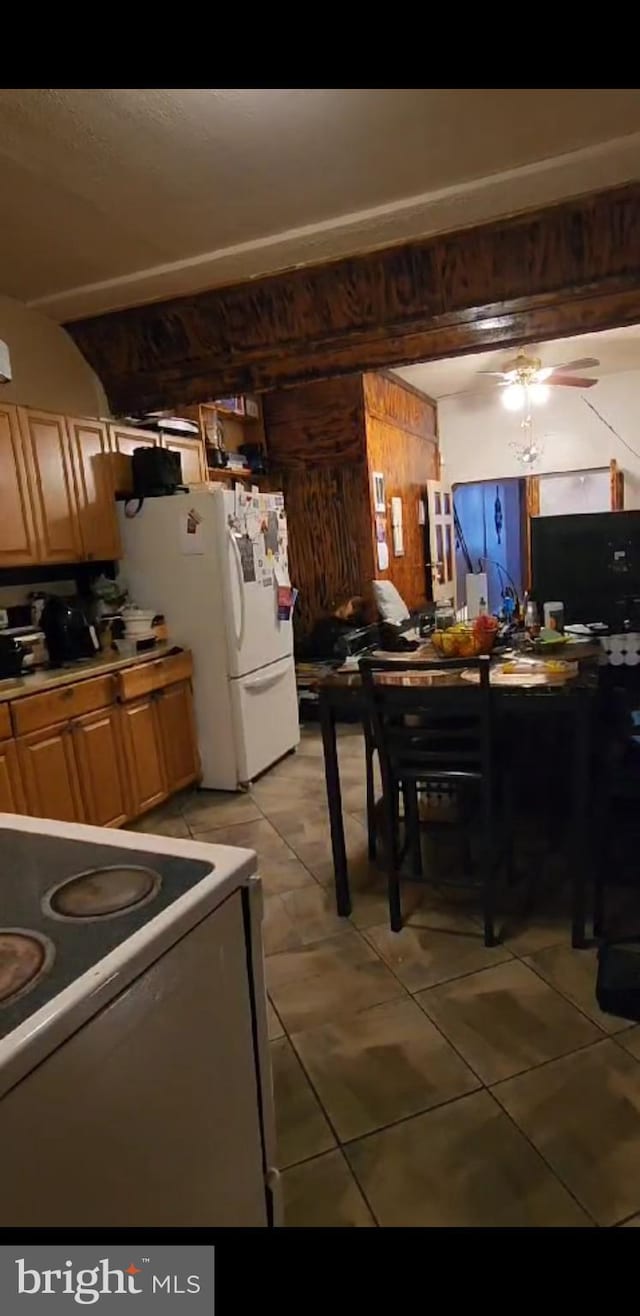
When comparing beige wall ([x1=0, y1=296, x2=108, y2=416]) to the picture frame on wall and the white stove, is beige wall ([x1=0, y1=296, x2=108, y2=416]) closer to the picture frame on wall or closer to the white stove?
the picture frame on wall

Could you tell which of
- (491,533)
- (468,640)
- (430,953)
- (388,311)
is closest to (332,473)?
(388,311)

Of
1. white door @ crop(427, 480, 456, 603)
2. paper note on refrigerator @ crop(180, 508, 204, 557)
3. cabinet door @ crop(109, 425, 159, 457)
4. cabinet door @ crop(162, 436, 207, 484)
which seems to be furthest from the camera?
white door @ crop(427, 480, 456, 603)

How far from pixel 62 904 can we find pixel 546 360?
19.8 ft

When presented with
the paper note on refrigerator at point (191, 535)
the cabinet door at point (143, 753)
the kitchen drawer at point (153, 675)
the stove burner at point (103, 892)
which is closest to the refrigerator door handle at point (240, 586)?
the paper note on refrigerator at point (191, 535)

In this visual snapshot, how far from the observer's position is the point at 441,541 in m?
6.72

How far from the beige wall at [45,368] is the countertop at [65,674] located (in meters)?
1.26

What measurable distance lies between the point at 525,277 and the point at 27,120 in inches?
72.2

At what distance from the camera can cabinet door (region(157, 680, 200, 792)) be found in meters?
3.52

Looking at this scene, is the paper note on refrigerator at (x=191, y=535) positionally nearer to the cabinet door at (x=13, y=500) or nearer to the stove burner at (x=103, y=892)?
the cabinet door at (x=13, y=500)

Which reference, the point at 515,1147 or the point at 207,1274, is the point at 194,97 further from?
the point at 515,1147

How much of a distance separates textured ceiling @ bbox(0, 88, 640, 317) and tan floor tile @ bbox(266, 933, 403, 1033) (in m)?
2.57

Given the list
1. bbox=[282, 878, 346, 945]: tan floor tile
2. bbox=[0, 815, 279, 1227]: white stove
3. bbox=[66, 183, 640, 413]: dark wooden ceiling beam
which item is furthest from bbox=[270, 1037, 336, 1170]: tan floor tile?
bbox=[66, 183, 640, 413]: dark wooden ceiling beam

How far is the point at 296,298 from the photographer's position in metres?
3.03

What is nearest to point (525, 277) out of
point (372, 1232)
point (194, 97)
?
point (194, 97)
